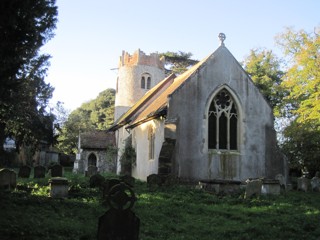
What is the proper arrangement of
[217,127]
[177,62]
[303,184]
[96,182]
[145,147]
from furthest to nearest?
[177,62], [145,147], [217,127], [303,184], [96,182]

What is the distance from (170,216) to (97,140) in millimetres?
27071

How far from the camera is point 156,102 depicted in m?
23.7

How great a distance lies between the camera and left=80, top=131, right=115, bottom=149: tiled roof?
3575 cm

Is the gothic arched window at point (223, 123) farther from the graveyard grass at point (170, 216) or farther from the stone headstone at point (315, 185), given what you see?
the graveyard grass at point (170, 216)

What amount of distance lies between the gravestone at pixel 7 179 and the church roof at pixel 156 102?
780cm

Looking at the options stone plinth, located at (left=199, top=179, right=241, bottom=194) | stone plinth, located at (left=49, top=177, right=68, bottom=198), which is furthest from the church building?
stone plinth, located at (left=49, top=177, right=68, bottom=198)

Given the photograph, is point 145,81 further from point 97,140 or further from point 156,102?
point 156,102

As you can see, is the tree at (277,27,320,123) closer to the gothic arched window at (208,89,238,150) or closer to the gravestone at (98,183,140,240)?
the gothic arched window at (208,89,238,150)

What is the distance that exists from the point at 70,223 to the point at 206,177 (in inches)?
417

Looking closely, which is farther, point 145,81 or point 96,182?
point 145,81

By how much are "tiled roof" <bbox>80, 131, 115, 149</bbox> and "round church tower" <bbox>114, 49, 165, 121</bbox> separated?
107 inches

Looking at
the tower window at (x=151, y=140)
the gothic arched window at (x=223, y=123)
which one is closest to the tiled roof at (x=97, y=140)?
the tower window at (x=151, y=140)

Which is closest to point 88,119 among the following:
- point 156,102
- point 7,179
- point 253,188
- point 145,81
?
point 145,81

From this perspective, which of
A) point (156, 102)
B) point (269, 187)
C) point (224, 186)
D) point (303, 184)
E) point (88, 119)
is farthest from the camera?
point (88, 119)
